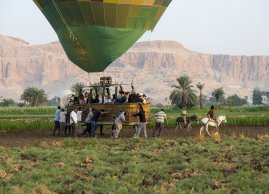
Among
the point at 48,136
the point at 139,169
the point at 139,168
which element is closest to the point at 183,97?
the point at 48,136

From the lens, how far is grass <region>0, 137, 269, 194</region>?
50.1ft

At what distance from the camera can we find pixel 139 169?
59.3ft

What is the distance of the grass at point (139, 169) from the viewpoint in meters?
15.3

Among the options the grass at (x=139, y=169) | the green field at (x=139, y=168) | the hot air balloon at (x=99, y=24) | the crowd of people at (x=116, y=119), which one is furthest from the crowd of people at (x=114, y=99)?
the grass at (x=139, y=169)

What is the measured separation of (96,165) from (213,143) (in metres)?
8.30

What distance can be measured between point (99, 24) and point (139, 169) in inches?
622

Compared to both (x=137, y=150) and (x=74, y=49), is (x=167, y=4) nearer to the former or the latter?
(x=74, y=49)

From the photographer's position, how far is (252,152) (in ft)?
71.3

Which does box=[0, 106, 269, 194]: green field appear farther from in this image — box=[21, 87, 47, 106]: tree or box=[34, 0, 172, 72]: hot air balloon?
box=[21, 87, 47, 106]: tree

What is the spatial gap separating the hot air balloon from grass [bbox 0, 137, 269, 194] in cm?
915

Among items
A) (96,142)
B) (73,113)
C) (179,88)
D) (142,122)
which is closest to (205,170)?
(96,142)

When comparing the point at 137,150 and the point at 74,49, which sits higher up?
the point at 74,49

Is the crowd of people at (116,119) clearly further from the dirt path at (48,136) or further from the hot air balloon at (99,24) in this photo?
the hot air balloon at (99,24)

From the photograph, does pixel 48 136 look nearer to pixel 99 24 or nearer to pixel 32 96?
pixel 99 24
